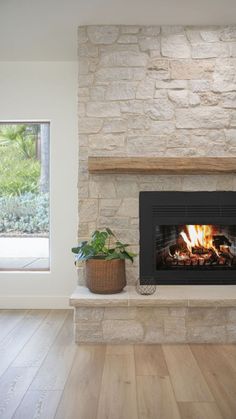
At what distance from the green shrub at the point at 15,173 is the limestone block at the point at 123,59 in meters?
1.43

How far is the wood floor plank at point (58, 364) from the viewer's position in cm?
252

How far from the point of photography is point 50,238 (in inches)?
179

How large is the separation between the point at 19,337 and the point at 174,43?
2718mm

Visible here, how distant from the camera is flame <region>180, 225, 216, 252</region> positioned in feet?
12.4

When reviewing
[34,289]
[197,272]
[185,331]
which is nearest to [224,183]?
[197,272]

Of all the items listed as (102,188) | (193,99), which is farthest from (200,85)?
(102,188)

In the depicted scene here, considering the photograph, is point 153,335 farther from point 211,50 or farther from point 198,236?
point 211,50

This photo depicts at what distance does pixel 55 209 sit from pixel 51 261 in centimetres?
54

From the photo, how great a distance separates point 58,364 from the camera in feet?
9.36

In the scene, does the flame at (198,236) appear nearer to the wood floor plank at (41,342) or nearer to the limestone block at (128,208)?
the limestone block at (128,208)

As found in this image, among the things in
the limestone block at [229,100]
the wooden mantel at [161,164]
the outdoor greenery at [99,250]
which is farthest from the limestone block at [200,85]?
the outdoor greenery at [99,250]

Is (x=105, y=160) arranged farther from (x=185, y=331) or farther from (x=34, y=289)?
(x=34, y=289)

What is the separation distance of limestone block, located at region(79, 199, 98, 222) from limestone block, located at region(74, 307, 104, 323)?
0.77 meters

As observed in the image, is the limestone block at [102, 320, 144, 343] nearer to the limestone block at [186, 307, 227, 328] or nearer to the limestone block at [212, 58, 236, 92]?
the limestone block at [186, 307, 227, 328]
